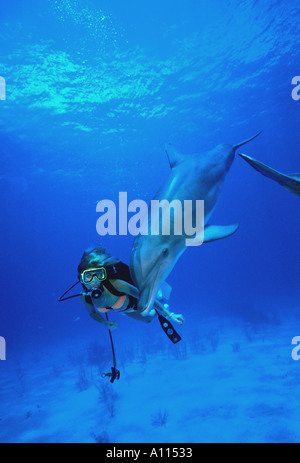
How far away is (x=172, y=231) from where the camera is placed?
3.22 metres

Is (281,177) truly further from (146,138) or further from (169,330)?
(146,138)

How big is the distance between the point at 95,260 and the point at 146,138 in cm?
→ 3042

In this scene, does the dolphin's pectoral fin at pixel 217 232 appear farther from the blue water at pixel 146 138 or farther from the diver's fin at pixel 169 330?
the blue water at pixel 146 138

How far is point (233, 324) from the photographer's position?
21.4 meters

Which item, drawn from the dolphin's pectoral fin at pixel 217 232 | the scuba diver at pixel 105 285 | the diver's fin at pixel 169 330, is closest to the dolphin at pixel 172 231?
the dolphin's pectoral fin at pixel 217 232

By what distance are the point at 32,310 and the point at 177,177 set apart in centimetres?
14813

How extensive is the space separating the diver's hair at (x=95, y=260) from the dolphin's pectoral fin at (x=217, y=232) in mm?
1841

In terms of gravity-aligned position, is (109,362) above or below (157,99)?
below

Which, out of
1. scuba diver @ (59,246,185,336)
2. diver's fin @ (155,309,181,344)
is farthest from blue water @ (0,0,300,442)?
diver's fin @ (155,309,181,344)

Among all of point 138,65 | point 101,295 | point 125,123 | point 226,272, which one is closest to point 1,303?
point 226,272

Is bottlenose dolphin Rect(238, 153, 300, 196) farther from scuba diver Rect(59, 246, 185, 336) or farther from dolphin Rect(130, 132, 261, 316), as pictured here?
scuba diver Rect(59, 246, 185, 336)

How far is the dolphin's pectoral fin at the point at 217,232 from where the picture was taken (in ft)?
10.8

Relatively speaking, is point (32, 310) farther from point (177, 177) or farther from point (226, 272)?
point (177, 177)

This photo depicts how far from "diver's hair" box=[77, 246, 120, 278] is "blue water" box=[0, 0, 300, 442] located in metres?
0.61
